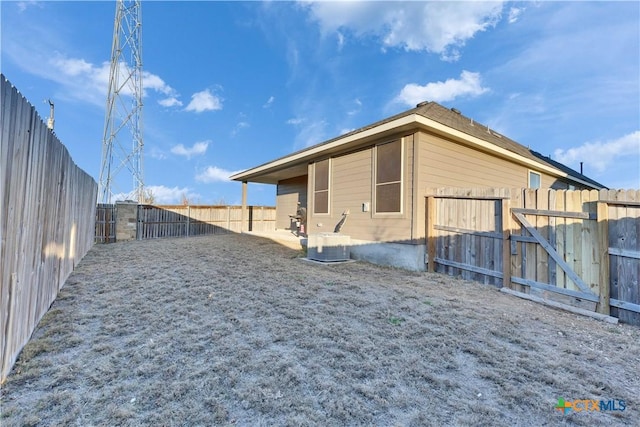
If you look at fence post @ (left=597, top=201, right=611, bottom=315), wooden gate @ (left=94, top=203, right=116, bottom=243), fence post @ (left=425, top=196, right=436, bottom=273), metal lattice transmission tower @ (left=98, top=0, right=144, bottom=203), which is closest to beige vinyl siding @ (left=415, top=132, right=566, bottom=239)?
fence post @ (left=425, top=196, right=436, bottom=273)

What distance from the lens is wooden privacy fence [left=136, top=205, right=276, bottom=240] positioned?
12319 mm

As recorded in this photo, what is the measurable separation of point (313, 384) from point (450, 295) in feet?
9.67

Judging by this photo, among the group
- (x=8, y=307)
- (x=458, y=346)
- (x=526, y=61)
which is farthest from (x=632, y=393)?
(x=526, y=61)

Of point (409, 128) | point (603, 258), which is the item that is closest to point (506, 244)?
point (603, 258)

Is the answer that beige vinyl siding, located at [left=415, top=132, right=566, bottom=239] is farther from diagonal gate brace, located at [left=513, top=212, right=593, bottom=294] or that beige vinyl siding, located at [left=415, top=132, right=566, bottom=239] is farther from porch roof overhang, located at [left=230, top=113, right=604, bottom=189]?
diagonal gate brace, located at [left=513, top=212, right=593, bottom=294]

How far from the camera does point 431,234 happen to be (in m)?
5.88

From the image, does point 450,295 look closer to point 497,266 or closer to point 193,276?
point 497,266

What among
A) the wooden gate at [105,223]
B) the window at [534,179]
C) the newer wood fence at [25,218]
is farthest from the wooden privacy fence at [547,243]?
the wooden gate at [105,223]

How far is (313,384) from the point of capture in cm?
198

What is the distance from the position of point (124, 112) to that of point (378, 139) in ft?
42.1

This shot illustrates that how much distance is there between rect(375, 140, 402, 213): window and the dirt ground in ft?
8.27

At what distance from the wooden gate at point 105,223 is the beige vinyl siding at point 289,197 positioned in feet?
21.4

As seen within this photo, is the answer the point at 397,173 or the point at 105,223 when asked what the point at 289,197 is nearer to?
the point at 105,223

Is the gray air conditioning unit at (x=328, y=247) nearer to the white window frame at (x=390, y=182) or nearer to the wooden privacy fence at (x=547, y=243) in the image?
the white window frame at (x=390, y=182)
